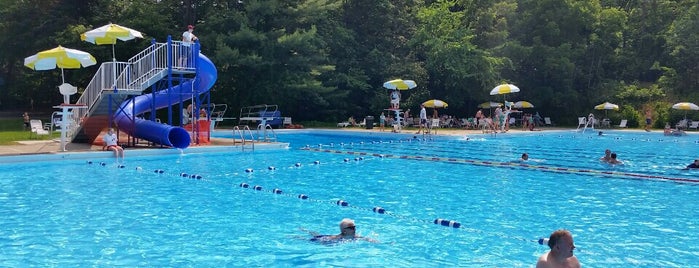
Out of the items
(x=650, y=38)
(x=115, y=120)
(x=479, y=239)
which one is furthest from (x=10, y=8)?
(x=650, y=38)

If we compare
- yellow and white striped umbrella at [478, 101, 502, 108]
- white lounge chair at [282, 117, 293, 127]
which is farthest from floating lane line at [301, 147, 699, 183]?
yellow and white striped umbrella at [478, 101, 502, 108]

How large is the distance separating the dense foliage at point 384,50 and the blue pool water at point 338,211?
15615 millimetres

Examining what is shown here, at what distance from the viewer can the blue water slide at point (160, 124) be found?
18.7 meters

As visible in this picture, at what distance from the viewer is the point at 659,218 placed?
941 cm

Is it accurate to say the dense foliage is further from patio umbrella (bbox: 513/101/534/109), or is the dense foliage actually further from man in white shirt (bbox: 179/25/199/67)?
man in white shirt (bbox: 179/25/199/67)

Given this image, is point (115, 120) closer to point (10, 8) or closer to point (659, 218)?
point (659, 218)

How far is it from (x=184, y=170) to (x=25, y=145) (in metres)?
6.79

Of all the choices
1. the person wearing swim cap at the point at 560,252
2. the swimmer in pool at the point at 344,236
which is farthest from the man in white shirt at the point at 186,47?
the person wearing swim cap at the point at 560,252

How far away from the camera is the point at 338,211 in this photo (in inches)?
391

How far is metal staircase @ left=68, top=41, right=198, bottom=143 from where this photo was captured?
18.5 m

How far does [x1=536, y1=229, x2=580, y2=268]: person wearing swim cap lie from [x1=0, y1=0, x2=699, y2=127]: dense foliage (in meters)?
27.7

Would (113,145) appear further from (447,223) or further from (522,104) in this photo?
(522,104)

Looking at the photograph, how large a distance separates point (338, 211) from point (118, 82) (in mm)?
11482

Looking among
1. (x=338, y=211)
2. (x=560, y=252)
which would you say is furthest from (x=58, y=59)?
(x=560, y=252)
